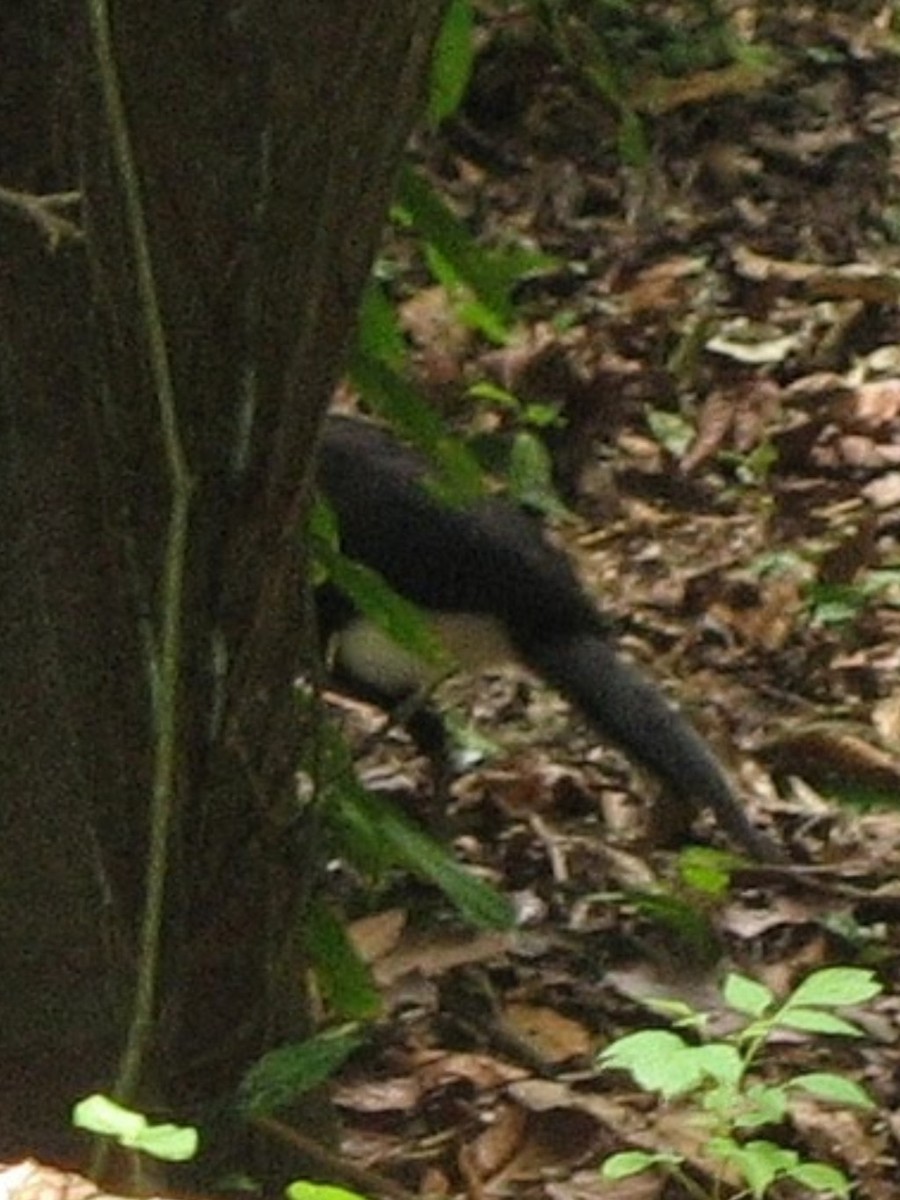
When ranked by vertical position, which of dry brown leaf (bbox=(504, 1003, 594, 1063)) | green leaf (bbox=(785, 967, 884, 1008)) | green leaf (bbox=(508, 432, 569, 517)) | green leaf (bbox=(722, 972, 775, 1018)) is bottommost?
green leaf (bbox=(508, 432, 569, 517))

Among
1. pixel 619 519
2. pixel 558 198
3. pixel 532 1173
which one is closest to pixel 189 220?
pixel 532 1173

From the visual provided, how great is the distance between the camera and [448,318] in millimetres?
7840

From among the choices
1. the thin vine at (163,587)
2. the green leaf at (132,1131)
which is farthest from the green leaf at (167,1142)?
the thin vine at (163,587)

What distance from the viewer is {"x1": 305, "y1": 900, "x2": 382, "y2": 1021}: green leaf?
3139 millimetres

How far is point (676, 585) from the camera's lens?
664 centimetres

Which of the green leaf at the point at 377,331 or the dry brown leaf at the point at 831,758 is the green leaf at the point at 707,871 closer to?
the dry brown leaf at the point at 831,758

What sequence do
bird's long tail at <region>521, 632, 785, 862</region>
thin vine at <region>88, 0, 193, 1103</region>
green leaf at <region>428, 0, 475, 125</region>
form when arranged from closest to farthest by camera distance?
thin vine at <region>88, 0, 193, 1103</region> < green leaf at <region>428, 0, 475, 125</region> < bird's long tail at <region>521, 632, 785, 862</region>

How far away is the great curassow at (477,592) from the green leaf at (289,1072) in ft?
9.25

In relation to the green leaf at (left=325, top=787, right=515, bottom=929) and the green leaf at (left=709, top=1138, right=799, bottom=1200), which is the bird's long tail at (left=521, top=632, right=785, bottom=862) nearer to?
the green leaf at (left=325, top=787, right=515, bottom=929)

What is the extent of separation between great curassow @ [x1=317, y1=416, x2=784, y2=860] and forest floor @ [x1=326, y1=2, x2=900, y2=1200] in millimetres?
191

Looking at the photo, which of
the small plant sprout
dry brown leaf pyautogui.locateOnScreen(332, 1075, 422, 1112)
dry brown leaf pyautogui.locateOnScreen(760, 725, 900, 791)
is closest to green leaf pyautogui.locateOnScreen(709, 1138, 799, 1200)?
the small plant sprout

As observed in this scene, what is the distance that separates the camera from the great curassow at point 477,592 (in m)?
5.58

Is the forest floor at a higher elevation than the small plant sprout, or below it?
below

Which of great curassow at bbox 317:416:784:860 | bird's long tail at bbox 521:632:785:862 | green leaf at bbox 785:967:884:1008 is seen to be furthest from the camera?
great curassow at bbox 317:416:784:860
